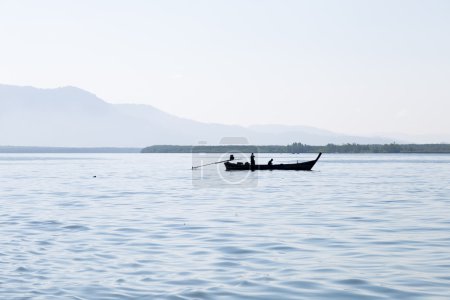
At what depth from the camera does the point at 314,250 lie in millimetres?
17375

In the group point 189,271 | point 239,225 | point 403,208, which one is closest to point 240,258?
point 189,271

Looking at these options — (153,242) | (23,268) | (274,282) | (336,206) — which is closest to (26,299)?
(23,268)

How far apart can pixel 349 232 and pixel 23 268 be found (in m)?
10.4

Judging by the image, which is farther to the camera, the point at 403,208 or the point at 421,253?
the point at 403,208

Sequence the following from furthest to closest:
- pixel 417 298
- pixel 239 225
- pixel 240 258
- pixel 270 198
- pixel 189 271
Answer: pixel 270 198 → pixel 239 225 → pixel 240 258 → pixel 189 271 → pixel 417 298

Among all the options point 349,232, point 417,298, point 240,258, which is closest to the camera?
point 417,298

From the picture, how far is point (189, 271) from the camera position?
14703 millimetres

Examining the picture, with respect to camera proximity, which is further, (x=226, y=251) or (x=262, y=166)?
(x=262, y=166)

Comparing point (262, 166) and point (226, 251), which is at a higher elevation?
point (262, 166)

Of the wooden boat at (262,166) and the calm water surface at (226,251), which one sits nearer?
the calm water surface at (226,251)

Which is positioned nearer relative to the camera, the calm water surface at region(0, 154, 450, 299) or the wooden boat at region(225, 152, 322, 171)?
the calm water surface at region(0, 154, 450, 299)

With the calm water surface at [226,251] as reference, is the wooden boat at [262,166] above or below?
above

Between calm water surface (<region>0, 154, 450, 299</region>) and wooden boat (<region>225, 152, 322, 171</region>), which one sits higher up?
wooden boat (<region>225, 152, 322, 171</region>)

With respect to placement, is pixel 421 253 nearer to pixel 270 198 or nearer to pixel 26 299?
pixel 26 299
